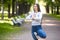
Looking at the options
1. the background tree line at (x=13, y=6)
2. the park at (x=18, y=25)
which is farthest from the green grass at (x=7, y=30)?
the background tree line at (x=13, y=6)

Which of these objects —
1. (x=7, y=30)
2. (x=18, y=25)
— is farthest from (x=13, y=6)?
(x=7, y=30)

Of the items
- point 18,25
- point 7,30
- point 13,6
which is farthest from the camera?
point 13,6

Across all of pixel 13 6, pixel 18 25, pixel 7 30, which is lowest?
pixel 18 25

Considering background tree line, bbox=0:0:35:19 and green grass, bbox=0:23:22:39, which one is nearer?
green grass, bbox=0:23:22:39

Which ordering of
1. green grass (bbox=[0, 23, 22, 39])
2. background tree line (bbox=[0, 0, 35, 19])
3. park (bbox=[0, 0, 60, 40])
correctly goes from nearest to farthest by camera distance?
1. park (bbox=[0, 0, 60, 40])
2. green grass (bbox=[0, 23, 22, 39])
3. background tree line (bbox=[0, 0, 35, 19])

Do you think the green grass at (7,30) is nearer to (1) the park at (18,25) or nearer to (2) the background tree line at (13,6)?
(1) the park at (18,25)

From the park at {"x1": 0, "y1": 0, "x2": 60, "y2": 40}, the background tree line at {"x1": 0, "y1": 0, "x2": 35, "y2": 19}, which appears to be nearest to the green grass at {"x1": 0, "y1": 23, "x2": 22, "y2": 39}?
the park at {"x1": 0, "y1": 0, "x2": 60, "y2": 40}

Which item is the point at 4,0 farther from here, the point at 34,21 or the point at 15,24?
the point at 34,21

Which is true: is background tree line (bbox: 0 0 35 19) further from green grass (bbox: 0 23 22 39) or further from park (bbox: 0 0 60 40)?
green grass (bbox: 0 23 22 39)

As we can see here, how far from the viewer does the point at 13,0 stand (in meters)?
43.4

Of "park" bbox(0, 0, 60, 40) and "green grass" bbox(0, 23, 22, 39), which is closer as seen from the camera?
"park" bbox(0, 0, 60, 40)

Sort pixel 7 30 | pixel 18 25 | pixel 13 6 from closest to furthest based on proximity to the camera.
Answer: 1. pixel 7 30
2. pixel 18 25
3. pixel 13 6

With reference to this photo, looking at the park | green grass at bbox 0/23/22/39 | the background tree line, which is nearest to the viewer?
the park

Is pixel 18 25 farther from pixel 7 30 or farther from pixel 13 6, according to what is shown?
pixel 13 6
